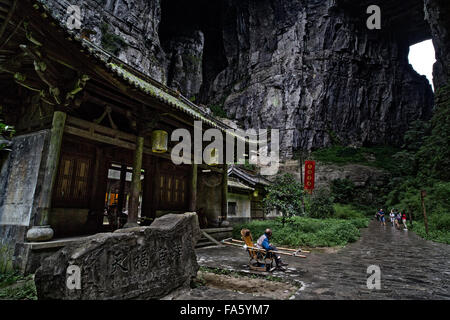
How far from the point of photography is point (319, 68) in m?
42.7

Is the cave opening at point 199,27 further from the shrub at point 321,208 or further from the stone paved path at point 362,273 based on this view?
the stone paved path at point 362,273

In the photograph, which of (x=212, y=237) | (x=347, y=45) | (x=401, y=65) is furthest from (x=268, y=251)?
(x=401, y=65)

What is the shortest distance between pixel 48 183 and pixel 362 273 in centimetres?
797

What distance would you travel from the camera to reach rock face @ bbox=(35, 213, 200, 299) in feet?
9.83

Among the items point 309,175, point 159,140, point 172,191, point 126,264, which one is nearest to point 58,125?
point 159,140

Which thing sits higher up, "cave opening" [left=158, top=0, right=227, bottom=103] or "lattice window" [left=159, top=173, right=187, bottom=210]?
"cave opening" [left=158, top=0, right=227, bottom=103]

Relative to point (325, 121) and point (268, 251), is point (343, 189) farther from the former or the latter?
point (268, 251)

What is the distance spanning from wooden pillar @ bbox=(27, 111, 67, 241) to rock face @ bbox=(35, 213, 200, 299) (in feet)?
8.98

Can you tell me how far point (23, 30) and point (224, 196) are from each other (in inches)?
392

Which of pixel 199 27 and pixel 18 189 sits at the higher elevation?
pixel 199 27

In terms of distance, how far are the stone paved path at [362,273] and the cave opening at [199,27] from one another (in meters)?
39.3

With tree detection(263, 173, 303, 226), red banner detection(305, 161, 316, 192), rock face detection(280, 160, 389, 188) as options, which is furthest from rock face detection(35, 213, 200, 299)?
rock face detection(280, 160, 389, 188)

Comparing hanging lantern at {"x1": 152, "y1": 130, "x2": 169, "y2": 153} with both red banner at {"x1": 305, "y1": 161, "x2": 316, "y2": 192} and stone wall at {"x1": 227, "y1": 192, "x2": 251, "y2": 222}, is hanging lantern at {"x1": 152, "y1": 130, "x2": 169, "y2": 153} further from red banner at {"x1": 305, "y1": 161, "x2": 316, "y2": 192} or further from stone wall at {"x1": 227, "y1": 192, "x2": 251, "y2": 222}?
red banner at {"x1": 305, "y1": 161, "x2": 316, "y2": 192}

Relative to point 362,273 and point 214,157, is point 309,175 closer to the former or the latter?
point 214,157
